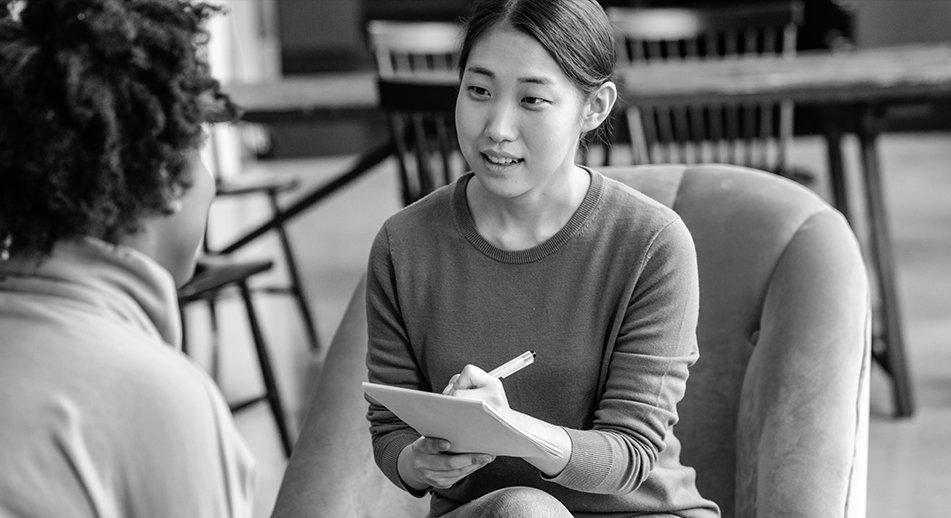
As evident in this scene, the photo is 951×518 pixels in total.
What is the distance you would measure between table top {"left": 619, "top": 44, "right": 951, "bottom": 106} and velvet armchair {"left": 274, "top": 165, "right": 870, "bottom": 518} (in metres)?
1.09

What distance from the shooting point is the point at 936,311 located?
13.0ft

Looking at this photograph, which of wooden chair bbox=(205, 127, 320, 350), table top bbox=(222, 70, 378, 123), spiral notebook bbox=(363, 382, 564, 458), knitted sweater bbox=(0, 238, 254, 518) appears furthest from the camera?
wooden chair bbox=(205, 127, 320, 350)

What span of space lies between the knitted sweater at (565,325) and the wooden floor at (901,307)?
1378 mm

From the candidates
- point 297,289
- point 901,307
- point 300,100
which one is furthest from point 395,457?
A: point 901,307

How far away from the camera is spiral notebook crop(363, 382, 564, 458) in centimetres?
106

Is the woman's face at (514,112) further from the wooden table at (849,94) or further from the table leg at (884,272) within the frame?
the table leg at (884,272)

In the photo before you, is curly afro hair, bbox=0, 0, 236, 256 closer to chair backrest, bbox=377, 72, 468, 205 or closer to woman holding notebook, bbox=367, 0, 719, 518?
woman holding notebook, bbox=367, 0, 719, 518

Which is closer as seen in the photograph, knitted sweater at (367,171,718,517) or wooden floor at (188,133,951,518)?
knitted sweater at (367,171,718,517)

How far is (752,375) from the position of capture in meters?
1.55

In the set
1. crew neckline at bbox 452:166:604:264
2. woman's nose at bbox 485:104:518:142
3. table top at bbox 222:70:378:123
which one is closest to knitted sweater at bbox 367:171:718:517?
crew neckline at bbox 452:166:604:264

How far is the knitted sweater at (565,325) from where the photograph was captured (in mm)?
1293

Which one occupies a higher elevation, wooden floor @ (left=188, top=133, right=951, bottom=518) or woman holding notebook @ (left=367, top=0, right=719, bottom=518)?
woman holding notebook @ (left=367, top=0, right=719, bottom=518)

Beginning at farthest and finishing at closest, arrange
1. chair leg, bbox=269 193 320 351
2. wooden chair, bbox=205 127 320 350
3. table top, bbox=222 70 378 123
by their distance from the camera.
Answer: chair leg, bbox=269 193 320 351, wooden chair, bbox=205 127 320 350, table top, bbox=222 70 378 123

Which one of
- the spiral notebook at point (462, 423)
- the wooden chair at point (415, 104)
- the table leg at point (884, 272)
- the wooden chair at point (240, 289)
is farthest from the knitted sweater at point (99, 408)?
the table leg at point (884, 272)
